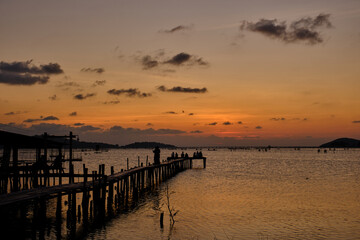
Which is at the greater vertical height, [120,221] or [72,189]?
[72,189]

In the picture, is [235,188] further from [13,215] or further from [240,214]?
[13,215]

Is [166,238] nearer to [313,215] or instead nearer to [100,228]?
[100,228]

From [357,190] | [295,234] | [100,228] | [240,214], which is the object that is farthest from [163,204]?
[357,190]

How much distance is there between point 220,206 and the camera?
28.3 metres

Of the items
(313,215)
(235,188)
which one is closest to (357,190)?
(235,188)

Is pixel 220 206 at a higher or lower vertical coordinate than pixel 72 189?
lower

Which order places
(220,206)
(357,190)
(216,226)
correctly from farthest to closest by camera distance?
(357,190) → (220,206) → (216,226)

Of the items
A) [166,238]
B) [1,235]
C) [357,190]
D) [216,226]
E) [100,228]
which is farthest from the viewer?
[357,190]

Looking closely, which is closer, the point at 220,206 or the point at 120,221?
the point at 120,221

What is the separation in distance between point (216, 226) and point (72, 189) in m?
7.72

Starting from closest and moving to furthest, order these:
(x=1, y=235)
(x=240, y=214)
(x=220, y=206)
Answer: (x=1, y=235) → (x=240, y=214) → (x=220, y=206)

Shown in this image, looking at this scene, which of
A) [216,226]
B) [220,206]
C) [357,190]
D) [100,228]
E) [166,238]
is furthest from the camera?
[357,190]

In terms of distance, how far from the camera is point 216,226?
21.5 meters

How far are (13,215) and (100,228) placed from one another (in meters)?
5.24
